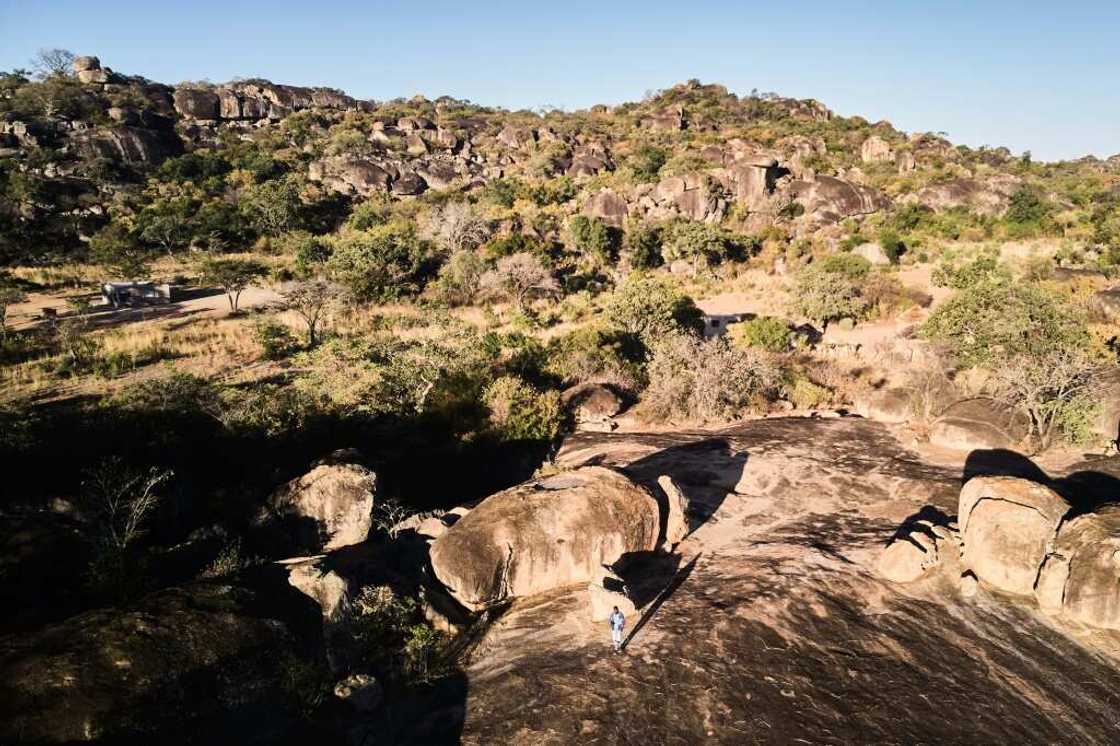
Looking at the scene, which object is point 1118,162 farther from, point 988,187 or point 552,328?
point 552,328

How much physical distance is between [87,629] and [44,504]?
676 centimetres

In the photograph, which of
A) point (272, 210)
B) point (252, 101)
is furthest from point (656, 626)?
point (252, 101)

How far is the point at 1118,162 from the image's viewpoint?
97.6m

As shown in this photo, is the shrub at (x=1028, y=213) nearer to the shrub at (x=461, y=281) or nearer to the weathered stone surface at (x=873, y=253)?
the weathered stone surface at (x=873, y=253)

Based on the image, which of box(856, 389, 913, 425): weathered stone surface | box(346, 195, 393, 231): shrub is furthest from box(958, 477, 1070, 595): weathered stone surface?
box(346, 195, 393, 231): shrub

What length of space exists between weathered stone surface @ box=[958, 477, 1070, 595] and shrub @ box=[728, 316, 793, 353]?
53.9 ft

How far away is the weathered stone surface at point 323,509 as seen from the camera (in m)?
14.1

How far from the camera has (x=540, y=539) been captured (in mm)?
11539

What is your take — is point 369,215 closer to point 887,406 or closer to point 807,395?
point 807,395

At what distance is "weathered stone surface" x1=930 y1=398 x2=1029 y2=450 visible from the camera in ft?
54.5

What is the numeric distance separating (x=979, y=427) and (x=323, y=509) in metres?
19.3

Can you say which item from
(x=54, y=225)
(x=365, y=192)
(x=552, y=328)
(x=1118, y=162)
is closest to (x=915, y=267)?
(x=552, y=328)

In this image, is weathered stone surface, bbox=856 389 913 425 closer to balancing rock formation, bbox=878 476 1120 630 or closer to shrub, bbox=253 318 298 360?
balancing rock formation, bbox=878 476 1120 630

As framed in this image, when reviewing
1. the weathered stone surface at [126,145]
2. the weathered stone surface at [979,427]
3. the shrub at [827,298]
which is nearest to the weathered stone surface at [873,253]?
the shrub at [827,298]
